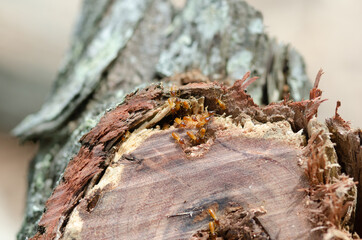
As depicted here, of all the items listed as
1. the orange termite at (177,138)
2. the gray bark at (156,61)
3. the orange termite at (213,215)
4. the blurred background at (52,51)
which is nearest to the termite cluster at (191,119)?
the orange termite at (177,138)

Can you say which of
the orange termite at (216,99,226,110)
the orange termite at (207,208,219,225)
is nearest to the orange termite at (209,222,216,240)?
the orange termite at (207,208,219,225)

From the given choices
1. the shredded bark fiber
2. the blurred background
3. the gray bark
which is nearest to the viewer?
the shredded bark fiber

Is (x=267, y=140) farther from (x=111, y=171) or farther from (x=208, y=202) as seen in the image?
(x=111, y=171)

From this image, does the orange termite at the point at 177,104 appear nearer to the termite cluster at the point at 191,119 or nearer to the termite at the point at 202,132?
the termite cluster at the point at 191,119

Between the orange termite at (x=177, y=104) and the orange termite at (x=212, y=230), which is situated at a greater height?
the orange termite at (x=177, y=104)

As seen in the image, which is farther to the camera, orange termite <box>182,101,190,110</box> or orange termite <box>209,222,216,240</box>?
orange termite <box>182,101,190,110</box>

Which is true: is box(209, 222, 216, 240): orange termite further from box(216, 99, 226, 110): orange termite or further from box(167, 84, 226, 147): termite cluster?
box(216, 99, 226, 110): orange termite
